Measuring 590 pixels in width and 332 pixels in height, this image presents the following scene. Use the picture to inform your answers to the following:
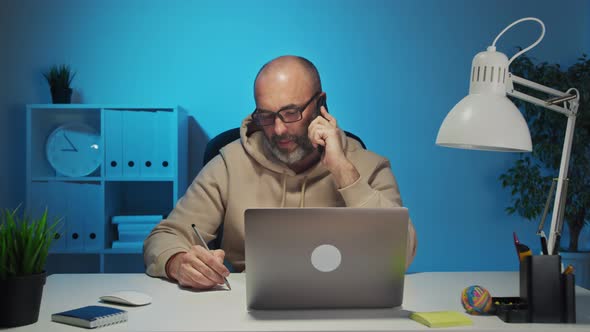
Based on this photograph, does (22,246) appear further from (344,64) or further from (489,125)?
(344,64)

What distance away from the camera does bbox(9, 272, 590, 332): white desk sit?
1.22 meters

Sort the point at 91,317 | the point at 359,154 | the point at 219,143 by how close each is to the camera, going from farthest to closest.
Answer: the point at 219,143, the point at 359,154, the point at 91,317

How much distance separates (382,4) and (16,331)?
2944 millimetres

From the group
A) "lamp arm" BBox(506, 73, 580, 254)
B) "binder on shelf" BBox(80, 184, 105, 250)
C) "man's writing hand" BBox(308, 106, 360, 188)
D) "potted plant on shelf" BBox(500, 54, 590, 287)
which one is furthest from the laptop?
"potted plant on shelf" BBox(500, 54, 590, 287)

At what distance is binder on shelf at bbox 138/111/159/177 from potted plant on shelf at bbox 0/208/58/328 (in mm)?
2037

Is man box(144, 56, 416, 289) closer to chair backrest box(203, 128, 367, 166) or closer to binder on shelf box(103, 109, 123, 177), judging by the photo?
chair backrest box(203, 128, 367, 166)

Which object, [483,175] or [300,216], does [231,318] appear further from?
[483,175]

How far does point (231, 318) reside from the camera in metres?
1.29

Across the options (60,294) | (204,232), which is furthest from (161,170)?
(60,294)

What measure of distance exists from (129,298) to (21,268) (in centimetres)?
25

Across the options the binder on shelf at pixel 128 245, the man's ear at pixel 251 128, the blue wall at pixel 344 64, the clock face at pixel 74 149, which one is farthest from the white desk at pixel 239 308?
the blue wall at pixel 344 64

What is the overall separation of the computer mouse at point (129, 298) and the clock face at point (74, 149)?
2061 millimetres

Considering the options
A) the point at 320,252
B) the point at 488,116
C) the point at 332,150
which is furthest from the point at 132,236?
the point at 488,116

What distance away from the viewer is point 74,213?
3.33m
